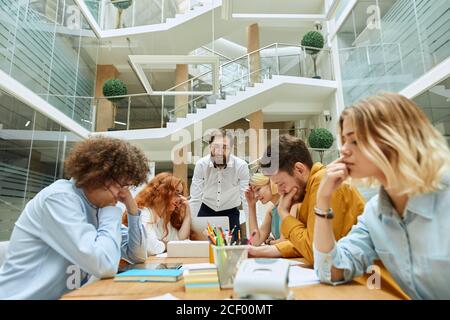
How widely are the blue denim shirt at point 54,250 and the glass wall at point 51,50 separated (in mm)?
3771

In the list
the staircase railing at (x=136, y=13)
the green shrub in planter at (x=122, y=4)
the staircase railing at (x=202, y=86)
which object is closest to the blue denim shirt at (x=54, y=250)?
the staircase railing at (x=202, y=86)

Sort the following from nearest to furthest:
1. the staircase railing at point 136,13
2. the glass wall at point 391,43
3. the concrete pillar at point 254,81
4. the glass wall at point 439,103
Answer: the glass wall at point 439,103 → the glass wall at point 391,43 → the concrete pillar at point 254,81 → the staircase railing at point 136,13

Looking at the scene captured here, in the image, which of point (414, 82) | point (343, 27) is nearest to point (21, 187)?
point (414, 82)

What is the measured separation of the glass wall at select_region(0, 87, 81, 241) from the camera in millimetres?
3781

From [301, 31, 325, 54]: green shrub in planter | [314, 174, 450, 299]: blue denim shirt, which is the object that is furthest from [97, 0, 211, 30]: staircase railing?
[314, 174, 450, 299]: blue denim shirt

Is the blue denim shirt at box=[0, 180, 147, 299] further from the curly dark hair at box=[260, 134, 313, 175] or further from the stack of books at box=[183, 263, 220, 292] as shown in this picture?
the curly dark hair at box=[260, 134, 313, 175]

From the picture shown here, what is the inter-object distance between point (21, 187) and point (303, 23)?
6866 millimetres

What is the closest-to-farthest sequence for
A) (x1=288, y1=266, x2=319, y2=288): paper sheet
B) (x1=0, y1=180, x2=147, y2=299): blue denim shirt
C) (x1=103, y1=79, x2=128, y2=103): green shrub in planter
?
(x1=288, y1=266, x2=319, y2=288): paper sheet, (x1=0, y1=180, x2=147, y2=299): blue denim shirt, (x1=103, y1=79, x2=128, y2=103): green shrub in planter

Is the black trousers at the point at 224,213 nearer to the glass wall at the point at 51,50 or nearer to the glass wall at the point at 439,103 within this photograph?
the glass wall at the point at 439,103

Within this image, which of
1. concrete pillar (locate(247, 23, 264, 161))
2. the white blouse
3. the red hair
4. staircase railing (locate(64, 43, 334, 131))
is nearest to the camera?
the white blouse

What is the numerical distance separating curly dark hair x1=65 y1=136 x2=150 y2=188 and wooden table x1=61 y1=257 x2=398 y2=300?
398 millimetres

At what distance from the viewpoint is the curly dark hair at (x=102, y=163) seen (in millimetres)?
1089

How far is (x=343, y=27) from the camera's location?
626 centimetres
